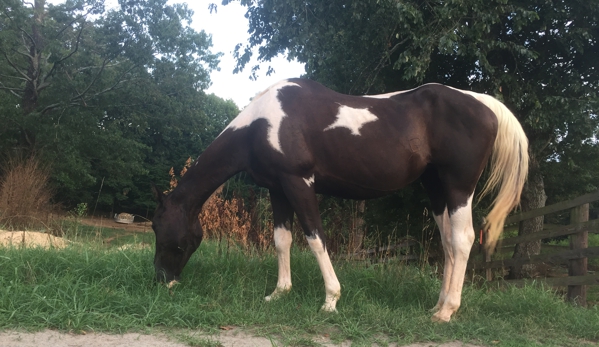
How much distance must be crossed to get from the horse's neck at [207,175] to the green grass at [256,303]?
760mm

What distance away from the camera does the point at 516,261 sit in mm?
6770

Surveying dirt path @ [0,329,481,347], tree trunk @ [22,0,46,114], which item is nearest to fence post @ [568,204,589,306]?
dirt path @ [0,329,481,347]

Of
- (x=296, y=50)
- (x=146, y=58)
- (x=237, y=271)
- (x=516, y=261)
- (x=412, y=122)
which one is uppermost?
(x=146, y=58)

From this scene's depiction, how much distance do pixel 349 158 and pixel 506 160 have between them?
148 cm

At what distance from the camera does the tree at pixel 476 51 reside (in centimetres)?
680

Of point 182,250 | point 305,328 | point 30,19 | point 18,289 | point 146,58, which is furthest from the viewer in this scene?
point 146,58

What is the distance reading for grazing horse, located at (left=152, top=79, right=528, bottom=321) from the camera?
3662 millimetres

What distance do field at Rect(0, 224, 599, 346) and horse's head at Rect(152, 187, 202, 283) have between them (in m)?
0.15

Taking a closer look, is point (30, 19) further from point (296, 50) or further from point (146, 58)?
point (296, 50)

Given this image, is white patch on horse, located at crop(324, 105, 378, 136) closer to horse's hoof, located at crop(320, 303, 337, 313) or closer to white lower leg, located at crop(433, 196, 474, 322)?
white lower leg, located at crop(433, 196, 474, 322)

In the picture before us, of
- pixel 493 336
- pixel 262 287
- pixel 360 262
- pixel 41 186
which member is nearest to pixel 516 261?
pixel 360 262

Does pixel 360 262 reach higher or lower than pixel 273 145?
lower

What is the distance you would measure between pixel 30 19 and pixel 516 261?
20375 mm

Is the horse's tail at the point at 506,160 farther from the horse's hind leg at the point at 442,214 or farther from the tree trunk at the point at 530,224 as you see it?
the tree trunk at the point at 530,224
